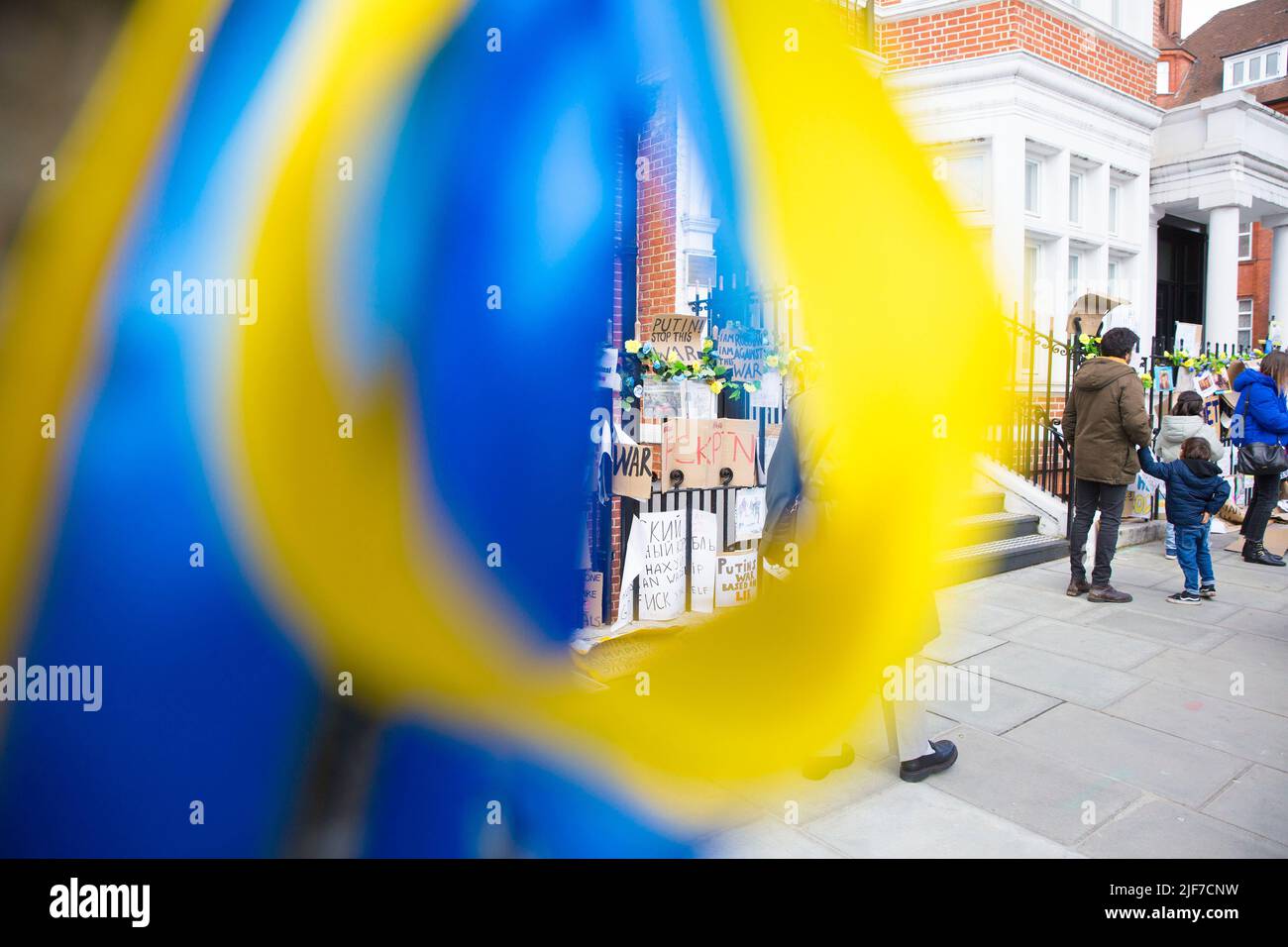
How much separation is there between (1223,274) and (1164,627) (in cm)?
890

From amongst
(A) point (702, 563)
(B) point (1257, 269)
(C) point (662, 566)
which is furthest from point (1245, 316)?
(C) point (662, 566)

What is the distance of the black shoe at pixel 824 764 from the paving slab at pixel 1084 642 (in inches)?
89.5

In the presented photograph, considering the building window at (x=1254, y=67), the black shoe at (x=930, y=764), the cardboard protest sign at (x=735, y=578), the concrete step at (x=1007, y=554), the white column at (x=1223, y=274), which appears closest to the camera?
the black shoe at (x=930, y=764)

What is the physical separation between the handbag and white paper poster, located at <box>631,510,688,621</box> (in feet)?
17.8

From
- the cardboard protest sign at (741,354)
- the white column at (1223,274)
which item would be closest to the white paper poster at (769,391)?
the cardboard protest sign at (741,354)

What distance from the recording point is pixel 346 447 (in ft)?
8.42

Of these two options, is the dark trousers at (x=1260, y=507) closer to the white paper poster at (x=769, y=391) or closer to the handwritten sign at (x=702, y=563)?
the white paper poster at (x=769, y=391)

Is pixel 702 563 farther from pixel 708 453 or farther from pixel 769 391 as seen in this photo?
pixel 769 391

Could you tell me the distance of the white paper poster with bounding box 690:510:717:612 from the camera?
501cm

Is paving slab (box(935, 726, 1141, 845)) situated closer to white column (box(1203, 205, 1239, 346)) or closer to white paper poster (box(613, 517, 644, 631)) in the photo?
white paper poster (box(613, 517, 644, 631))

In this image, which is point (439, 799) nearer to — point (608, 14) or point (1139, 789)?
point (1139, 789)

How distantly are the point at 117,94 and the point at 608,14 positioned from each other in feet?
6.06

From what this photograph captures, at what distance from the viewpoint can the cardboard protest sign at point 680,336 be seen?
494cm

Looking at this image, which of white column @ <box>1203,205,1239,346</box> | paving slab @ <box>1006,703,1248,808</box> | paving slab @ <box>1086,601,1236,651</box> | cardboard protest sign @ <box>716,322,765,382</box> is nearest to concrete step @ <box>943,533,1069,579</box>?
paving slab @ <box>1086,601,1236,651</box>
